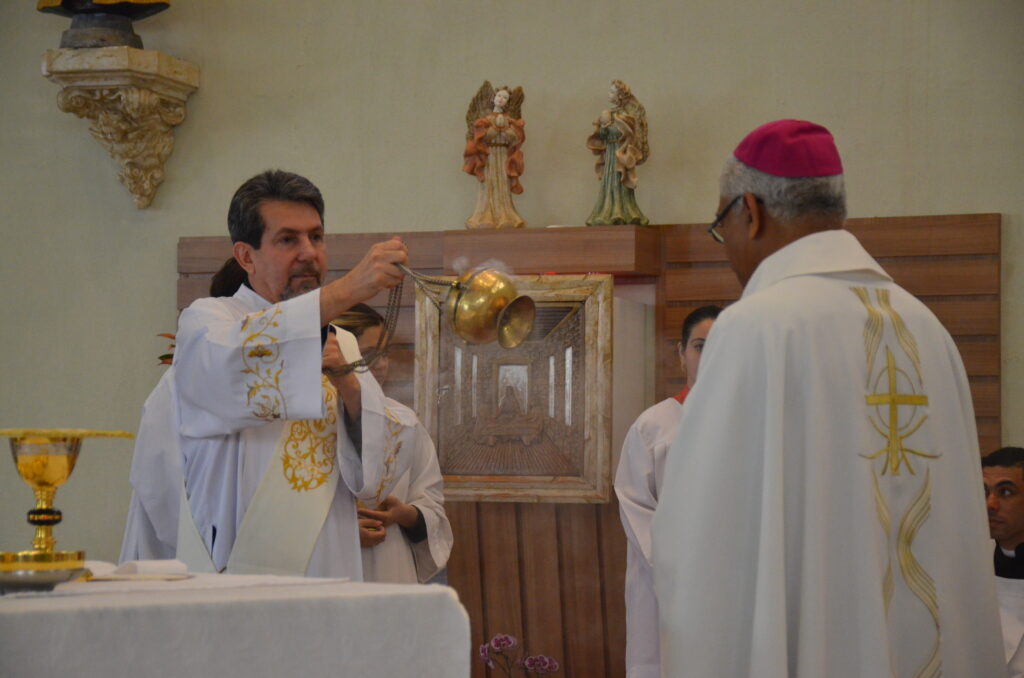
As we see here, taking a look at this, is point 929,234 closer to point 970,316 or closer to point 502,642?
point 970,316

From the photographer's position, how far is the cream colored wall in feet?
16.6

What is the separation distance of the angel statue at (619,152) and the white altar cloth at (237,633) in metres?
3.65

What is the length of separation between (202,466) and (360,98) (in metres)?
3.10

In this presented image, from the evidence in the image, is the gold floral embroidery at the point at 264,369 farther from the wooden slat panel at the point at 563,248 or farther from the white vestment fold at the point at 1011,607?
the wooden slat panel at the point at 563,248

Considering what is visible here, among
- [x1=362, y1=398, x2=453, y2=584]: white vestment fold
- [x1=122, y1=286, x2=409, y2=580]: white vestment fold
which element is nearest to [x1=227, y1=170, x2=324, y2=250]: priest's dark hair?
[x1=122, y1=286, x2=409, y2=580]: white vestment fold

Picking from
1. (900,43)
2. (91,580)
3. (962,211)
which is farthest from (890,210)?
(91,580)

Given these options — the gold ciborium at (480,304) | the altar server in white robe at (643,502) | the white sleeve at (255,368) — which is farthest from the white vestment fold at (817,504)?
the altar server in white robe at (643,502)

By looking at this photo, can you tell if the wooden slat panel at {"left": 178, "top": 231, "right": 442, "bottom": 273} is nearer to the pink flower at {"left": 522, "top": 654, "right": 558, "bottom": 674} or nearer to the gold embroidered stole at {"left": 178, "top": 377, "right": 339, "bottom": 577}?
the pink flower at {"left": 522, "top": 654, "right": 558, "bottom": 674}

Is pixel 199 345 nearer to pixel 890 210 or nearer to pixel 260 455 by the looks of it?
pixel 260 455

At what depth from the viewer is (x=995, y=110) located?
4996 millimetres

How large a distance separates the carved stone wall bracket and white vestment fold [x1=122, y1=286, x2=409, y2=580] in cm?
274

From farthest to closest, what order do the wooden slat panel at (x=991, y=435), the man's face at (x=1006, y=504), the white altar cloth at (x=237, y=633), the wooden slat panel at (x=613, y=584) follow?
the wooden slat panel at (x=613, y=584) < the wooden slat panel at (x=991, y=435) < the man's face at (x=1006, y=504) < the white altar cloth at (x=237, y=633)

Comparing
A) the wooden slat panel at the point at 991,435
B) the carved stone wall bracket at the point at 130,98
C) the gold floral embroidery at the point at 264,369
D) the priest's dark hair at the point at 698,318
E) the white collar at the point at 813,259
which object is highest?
the carved stone wall bracket at the point at 130,98

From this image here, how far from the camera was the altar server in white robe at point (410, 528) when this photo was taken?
3.53 meters
